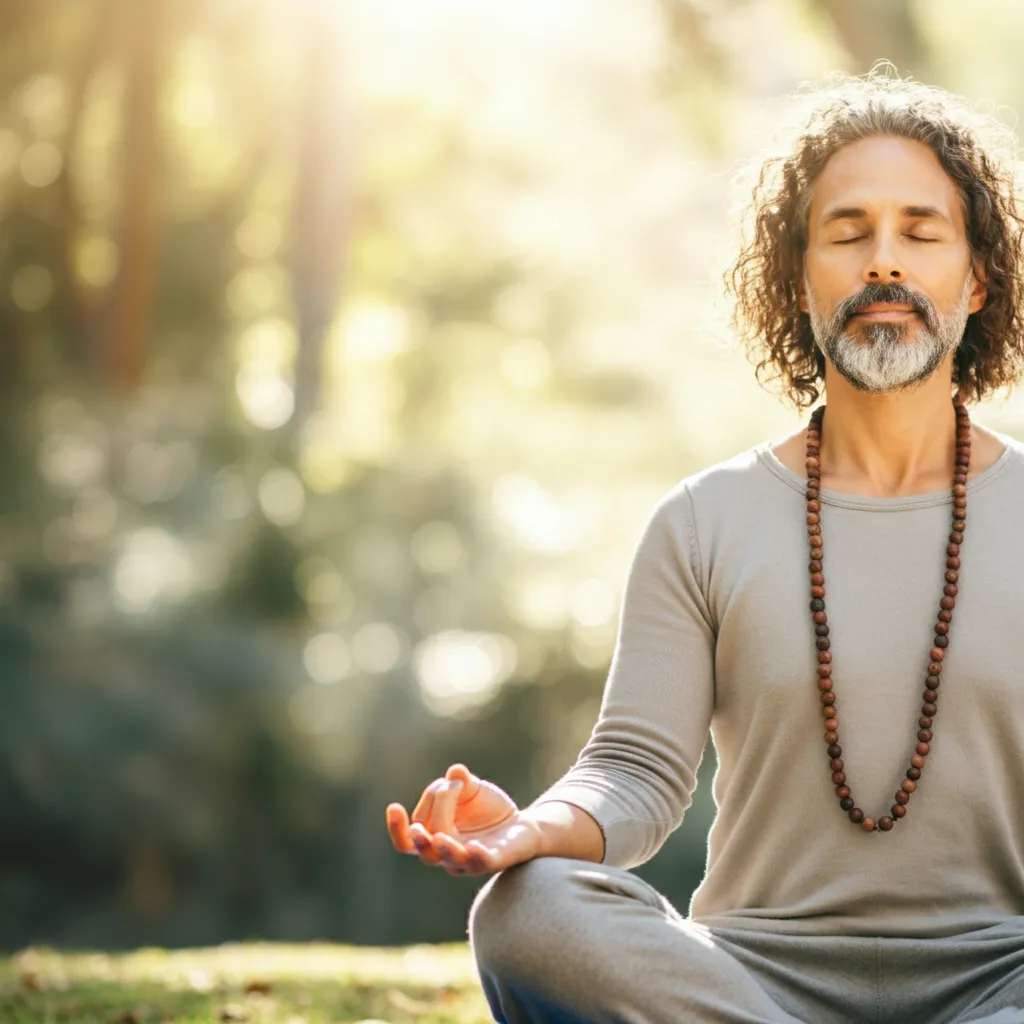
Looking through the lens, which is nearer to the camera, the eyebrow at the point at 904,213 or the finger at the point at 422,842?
the finger at the point at 422,842

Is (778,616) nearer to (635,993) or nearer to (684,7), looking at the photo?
(635,993)

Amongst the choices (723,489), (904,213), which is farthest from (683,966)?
(904,213)

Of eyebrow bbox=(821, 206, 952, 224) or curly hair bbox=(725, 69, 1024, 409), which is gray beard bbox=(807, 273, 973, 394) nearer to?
eyebrow bbox=(821, 206, 952, 224)

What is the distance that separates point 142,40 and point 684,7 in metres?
5.66

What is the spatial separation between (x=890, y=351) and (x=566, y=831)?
105cm

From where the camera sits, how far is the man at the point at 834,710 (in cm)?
269

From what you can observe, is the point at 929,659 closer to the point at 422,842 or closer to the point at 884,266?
the point at 884,266

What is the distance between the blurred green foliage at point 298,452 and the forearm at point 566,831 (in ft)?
36.0

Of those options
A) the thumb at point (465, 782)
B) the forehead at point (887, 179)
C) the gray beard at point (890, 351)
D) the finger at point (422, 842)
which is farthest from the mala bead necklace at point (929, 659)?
the finger at point (422, 842)

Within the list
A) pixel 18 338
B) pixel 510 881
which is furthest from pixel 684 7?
pixel 18 338

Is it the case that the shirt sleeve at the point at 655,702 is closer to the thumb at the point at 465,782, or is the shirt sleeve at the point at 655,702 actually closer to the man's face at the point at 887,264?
the thumb at the point at 465,782

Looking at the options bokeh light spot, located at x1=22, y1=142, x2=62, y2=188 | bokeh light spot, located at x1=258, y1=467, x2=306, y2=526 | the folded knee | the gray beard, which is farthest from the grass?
bokeh light spot, located at x1=22, y1=142, x2=62, y2=188

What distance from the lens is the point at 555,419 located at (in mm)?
18562

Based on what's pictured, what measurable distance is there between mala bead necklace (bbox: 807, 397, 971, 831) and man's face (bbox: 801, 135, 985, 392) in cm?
23
